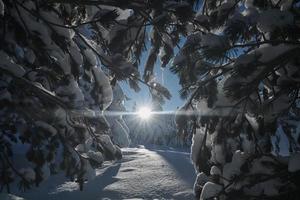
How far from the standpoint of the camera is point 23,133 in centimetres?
419

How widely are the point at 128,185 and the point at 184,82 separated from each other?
6505mm

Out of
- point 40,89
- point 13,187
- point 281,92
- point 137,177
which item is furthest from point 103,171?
point 281,92

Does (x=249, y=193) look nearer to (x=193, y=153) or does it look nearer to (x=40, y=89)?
(x=193, y=153)

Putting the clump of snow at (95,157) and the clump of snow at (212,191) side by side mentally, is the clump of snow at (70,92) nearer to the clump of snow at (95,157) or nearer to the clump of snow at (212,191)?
the clump of snow at (95,157)

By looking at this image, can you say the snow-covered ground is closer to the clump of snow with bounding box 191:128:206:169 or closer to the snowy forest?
the snowy forest

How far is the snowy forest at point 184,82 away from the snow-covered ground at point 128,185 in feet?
13.0

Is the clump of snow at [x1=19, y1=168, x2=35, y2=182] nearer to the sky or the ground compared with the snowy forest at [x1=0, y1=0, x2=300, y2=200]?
nearer to the ground

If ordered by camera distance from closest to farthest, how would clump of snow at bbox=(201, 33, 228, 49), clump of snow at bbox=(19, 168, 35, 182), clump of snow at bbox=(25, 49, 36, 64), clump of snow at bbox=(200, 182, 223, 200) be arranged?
clump of snow at bbox=(201, 33, 228, 49) < clump of snow at bbox=(200, 182, 223, 200) < clump of snow at bbox=(19, 168, 35, 182) < clump of snow at bbox=(25, 49, 36, 64)

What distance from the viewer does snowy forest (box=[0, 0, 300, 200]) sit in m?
2.81

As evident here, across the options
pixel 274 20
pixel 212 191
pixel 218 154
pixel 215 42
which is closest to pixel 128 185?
pixel 218 154

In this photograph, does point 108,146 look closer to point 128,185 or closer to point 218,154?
point 218,154

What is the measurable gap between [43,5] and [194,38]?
158 cm

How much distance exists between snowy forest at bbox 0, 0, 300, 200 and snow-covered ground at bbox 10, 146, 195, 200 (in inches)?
156

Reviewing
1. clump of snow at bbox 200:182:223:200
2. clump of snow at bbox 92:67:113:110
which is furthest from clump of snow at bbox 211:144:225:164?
clump of snow at bbox 92:67:113:110
